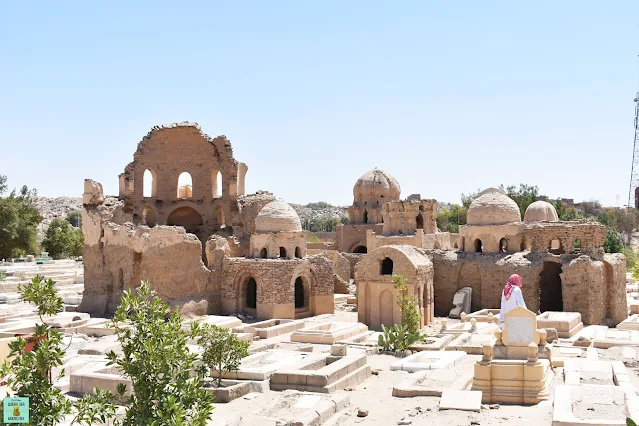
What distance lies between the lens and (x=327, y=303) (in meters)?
28.9

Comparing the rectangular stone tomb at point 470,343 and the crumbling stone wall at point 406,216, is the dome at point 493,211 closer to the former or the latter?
the crumbling stone wall at point 406,216

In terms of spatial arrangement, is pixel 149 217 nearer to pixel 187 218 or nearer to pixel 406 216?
pixel 187 218

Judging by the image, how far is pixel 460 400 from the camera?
13.0 meters

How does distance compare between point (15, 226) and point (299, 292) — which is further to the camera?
point (15, 226)

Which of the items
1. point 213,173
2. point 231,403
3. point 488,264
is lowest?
point 231,403

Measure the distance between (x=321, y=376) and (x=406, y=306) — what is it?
308 inches

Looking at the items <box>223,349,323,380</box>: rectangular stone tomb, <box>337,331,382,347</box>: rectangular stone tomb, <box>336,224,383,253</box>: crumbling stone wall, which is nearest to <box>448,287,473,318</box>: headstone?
<box>337,331,382,347</box>: rectangular stone tomb

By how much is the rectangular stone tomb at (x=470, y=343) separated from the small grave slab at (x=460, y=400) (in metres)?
5.96

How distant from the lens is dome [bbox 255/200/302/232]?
92.7ft

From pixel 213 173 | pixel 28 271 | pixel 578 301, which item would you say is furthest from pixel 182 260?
pixel 28 271

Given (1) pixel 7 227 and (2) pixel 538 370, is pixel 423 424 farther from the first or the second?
(1) pixel 7 227

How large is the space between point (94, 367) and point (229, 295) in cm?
1133

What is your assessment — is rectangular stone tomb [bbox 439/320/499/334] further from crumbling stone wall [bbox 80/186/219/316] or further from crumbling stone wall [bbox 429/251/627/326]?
crumbling stone wall [bbox 80/186/219/316]

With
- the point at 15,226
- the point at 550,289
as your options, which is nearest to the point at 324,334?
the point at 550,289
